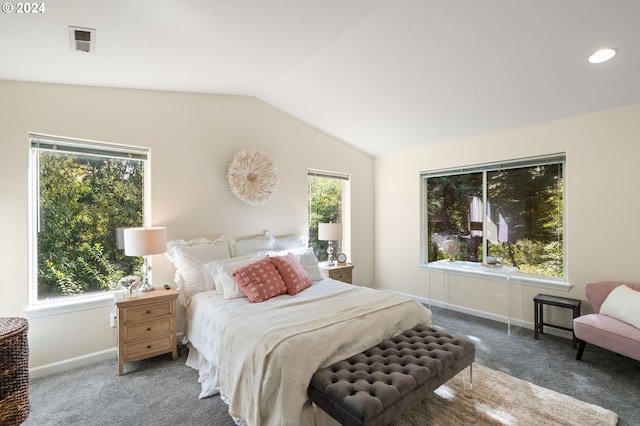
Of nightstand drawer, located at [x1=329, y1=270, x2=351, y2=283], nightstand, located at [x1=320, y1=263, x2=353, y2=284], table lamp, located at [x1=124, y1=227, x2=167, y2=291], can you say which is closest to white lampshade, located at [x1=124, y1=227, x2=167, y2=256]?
table lamp, located at [x1=124, y1=227, x2=167, y2=291]

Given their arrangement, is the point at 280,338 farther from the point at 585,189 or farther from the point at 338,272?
the point at 585,189

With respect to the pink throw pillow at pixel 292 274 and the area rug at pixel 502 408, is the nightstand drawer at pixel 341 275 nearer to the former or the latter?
the pink throw pillow at pixel 292 274

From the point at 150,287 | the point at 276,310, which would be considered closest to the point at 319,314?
the point at 276,310

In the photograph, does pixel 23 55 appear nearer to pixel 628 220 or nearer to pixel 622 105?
pixel 622 105

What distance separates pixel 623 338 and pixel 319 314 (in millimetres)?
2424

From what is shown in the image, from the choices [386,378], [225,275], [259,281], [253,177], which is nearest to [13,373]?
[225,275]

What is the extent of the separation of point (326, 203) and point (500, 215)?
2.42m

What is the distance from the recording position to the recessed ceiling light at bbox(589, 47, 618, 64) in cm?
227

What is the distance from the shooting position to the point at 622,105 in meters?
2.90

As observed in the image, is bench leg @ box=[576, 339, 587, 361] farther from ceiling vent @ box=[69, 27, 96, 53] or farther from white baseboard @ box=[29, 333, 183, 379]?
ceiling vent @ box=[69, 27, 96, 53]

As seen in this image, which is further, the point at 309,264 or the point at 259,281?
the point at 309,264

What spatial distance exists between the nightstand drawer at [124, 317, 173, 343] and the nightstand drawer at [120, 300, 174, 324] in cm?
5

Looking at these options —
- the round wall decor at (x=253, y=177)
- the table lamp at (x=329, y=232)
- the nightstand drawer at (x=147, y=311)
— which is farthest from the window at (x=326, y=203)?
the nightstand drawer at (x=147, y=311)

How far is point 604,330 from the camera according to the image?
246 centimetres
